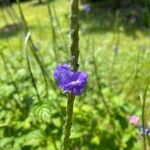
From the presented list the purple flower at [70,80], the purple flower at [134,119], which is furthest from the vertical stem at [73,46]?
the purple flower at [134,119]

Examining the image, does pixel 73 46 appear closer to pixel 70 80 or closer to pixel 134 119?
pixel 70 80

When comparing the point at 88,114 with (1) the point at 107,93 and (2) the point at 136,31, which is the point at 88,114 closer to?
(1) the point at 107,93

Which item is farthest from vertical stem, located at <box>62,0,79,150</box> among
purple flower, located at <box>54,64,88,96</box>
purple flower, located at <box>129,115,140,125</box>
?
purple flower, located at <box>129,115,140,125</box>

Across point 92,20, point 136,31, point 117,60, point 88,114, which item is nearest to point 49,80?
point 88,114

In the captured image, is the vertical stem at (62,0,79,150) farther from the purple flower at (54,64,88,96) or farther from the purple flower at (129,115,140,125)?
the purple flower at (129,115,140,125)

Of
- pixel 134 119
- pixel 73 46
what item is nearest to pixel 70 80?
pixel 73 46

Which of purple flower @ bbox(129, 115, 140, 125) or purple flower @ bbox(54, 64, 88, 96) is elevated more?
purple flower @ bbox(54, 64, 88, 96)

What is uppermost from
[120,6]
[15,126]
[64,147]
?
[64,147]

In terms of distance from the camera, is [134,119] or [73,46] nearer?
[73,46]
